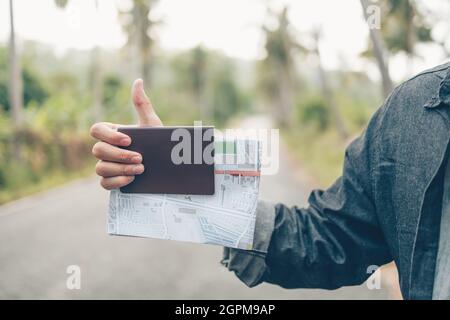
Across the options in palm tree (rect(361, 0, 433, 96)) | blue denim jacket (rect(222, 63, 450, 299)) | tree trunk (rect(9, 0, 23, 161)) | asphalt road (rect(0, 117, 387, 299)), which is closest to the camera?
blue denim jacket (rect(222, 63, 450, 299))

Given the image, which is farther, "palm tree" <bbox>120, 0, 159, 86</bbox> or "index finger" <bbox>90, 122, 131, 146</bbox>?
"palm tree" <bbox>120, 0, 159, 86</bbox>

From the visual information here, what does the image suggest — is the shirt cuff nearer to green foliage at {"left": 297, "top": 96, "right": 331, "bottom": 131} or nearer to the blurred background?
the blurred background

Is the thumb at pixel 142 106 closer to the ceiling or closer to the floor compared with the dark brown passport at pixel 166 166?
closer to the ceiling

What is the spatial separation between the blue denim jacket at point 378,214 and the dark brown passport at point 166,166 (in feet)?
0.79

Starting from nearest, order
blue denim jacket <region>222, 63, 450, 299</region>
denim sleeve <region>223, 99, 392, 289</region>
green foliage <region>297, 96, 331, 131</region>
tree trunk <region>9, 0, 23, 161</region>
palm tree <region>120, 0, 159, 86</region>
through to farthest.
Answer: blue denim jacket <region>222, 63, 450, 299</region>
denim sleeve <region>223, 99, 392, 289</region>
tree trunk <region>9, 0, 23, 161</region>
green foliage <region>297, 96, 331, 131</region>
palm tree <region>120, 0, 159, 86</region>

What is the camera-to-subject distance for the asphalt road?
4.52 meters

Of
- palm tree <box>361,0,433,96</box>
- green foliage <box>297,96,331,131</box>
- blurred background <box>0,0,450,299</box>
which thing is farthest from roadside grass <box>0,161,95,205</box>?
green foliage <box>297,96,331,131</box>

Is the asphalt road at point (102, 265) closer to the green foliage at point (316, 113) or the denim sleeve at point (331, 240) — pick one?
the denim sleeve at point (331, 240)

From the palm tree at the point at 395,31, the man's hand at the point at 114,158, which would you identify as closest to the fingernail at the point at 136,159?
the man's hand at the point at 114,158

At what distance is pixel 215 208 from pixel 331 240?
0.36 metres

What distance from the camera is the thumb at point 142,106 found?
132 cm

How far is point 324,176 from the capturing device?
448 inches

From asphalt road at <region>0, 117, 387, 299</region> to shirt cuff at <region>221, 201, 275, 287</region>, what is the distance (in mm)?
3137
